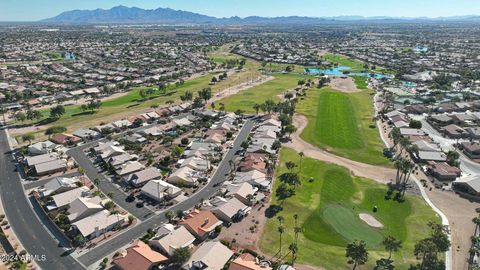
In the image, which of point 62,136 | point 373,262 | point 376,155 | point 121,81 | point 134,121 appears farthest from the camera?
point 121,81

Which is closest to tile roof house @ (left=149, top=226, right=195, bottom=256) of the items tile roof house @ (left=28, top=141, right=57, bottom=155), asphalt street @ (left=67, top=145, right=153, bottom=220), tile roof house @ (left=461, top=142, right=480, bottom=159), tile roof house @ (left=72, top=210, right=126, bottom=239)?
tile roof house @ (left=72, top=210, right=126, bottom=239)

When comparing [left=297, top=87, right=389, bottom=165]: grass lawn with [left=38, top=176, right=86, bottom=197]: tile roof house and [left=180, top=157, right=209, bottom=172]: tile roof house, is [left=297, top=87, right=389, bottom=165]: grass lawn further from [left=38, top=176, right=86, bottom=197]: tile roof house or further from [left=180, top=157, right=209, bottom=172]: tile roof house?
[left=38, top=176, right=86, bottom=197]: tile roof house

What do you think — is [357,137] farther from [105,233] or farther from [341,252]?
[105,233]

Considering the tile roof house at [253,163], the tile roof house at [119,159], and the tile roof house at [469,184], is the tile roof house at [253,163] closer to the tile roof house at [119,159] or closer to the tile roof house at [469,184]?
the tile roof house at [119,159]

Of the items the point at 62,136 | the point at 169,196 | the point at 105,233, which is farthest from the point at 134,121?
the point at 105,233

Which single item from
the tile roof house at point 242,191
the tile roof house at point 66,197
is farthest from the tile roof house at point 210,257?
the tile roof house at point 66,197
